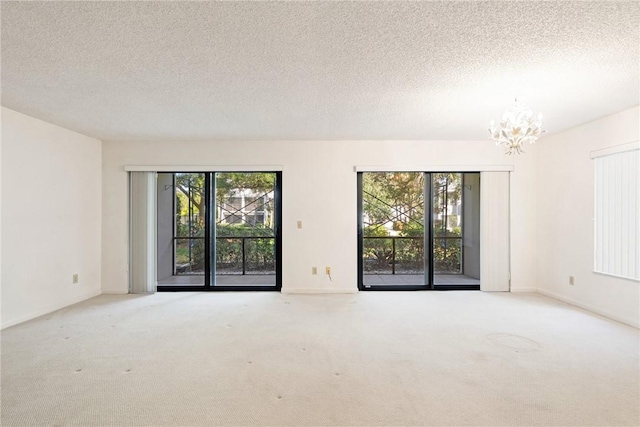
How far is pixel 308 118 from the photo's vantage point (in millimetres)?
3758

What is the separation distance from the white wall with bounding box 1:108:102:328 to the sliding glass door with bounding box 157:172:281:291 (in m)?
0.99

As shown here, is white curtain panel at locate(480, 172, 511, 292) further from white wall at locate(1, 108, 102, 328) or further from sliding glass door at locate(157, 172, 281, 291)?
white wall at locate(1, 108, 102, 328)

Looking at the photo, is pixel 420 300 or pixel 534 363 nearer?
pixel 534 363

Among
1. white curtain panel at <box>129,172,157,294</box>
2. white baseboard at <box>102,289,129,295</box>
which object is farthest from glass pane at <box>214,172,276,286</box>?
white baseboard at <box>102,289,129,295</box>

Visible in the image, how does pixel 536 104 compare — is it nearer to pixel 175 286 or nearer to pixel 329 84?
pixel 329 84

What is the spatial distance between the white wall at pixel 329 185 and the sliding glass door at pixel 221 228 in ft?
0.90

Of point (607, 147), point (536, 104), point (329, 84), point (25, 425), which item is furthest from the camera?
point (607, 147)

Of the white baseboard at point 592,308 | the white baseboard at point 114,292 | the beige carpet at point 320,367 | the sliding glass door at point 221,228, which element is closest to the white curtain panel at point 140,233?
the white baseboard at point 114,292

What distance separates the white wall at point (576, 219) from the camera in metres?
3.57

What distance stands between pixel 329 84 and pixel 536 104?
2122 mm

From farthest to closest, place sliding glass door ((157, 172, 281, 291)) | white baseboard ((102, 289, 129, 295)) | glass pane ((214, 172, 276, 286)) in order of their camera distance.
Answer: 1. glass pane ((214, 172, 276, 286))
2. sliding glass door ((157, 172, 281, 291))
3. white baseboard ((102, 289, 129, 295))

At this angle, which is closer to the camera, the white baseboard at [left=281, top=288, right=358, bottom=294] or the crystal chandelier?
the crystal chandelier

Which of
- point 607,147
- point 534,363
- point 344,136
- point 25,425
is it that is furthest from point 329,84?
point 607,147

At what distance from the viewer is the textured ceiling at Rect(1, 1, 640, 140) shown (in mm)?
1785
